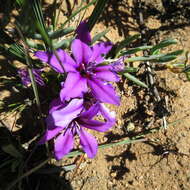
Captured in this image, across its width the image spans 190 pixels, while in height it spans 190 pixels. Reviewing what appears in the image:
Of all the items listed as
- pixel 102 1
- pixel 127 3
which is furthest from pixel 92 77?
pixel 127 3

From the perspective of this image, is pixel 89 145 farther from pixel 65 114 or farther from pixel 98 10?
pixel 98 10

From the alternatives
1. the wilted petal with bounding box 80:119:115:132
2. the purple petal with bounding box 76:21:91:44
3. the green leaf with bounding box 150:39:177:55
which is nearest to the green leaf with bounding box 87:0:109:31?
the purple petal with bounding box 76:21:91:44

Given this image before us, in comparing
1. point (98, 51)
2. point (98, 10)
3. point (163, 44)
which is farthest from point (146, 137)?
point (98, 10)

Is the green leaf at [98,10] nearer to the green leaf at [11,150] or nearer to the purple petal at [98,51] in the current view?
the purple petal at [98,51]

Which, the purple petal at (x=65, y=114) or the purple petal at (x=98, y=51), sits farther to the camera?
A: the purple petal at (x=98, y=51)

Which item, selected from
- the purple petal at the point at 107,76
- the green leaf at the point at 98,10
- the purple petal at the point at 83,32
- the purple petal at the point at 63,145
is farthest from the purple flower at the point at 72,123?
the green leaf at the point at 98,10

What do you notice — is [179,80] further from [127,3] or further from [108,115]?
[108,115]

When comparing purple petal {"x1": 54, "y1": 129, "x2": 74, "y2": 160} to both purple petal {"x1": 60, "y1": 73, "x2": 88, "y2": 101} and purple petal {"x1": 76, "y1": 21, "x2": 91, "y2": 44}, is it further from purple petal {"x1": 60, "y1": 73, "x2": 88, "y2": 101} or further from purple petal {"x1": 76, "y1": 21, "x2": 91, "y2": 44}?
purple petal {"x1": 76, "y1": 21, "x2": 91, "y2": 44}
